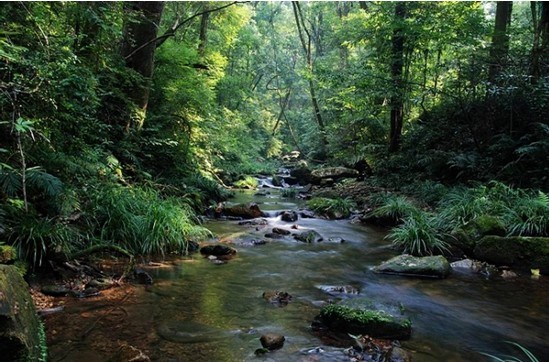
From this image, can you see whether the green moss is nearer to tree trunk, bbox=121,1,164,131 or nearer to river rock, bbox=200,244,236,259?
river rock, bbox=200,244,236,259

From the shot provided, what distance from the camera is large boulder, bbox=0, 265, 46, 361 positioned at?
8.08 ft

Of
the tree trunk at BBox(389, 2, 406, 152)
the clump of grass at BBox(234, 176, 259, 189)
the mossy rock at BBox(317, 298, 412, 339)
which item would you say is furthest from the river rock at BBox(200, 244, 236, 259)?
the clump of grass at BBox(234, 176, 259, 189)

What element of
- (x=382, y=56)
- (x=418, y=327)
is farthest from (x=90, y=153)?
(x=382, y=56)

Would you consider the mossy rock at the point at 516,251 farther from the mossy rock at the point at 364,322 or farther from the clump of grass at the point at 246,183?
the clump of grass at the point at 246,183

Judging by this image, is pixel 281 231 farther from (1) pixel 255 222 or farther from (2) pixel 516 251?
(2) pixel 516 251

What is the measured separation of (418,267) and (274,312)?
293 centimetres

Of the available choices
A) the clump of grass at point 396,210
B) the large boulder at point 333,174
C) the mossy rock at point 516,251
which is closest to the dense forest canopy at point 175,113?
the large boulder at point 333,174

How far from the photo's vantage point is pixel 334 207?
39.2ft

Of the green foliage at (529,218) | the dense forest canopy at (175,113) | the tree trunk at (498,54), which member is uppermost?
the tree trunk at (498,54)

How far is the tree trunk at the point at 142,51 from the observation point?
360 inches

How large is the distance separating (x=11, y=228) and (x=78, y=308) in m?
1.25

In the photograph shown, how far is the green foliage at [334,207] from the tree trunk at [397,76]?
4326 millimetres

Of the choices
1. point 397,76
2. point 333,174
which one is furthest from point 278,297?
point 333,174

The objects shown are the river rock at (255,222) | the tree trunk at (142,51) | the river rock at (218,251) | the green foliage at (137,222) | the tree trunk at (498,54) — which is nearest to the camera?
the green foliage at (137,222)
